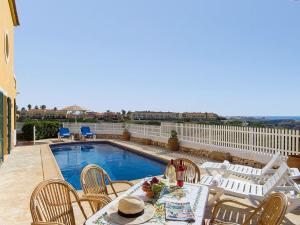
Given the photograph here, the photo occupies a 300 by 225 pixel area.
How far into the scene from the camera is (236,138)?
8.97 meters

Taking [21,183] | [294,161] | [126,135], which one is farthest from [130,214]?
[126,135]

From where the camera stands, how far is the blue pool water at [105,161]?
8.89 metres

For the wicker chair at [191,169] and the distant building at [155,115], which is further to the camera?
the distant building at [155,115]

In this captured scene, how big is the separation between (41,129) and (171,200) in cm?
1584

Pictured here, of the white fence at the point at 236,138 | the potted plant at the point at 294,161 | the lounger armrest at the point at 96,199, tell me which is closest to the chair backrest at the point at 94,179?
the lounger armrest at the point at 96,199

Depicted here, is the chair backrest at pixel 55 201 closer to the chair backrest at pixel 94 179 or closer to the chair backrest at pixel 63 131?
the chair backrest at pixel 94 179

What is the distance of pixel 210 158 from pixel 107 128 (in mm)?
9692

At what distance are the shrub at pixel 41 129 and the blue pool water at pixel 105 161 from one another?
323cm

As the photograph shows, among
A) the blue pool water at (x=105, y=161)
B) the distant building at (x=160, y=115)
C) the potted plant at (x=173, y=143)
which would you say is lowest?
the blue pool water at (x=105, y=161)

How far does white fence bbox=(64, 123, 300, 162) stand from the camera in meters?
7.35

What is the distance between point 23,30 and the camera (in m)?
13.1

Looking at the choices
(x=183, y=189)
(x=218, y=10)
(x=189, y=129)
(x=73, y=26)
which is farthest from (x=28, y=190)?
(x=218, y=10)

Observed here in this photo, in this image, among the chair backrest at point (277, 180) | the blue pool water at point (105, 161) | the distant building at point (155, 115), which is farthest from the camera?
the distant building at point (155, 115)

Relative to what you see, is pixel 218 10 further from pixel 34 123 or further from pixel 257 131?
pixel 34 123
